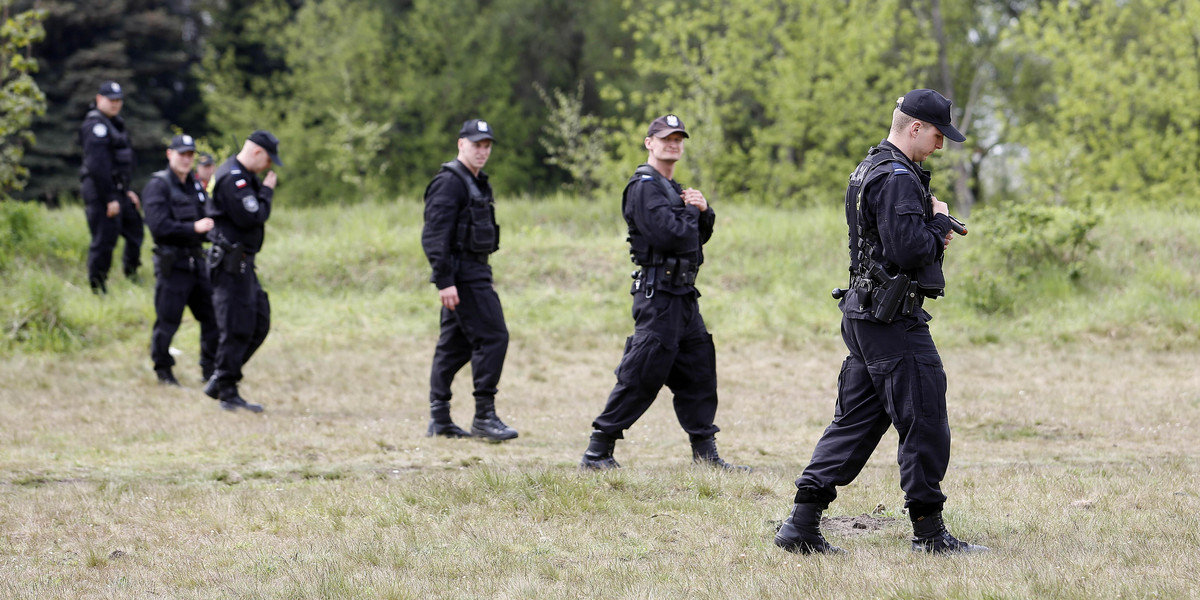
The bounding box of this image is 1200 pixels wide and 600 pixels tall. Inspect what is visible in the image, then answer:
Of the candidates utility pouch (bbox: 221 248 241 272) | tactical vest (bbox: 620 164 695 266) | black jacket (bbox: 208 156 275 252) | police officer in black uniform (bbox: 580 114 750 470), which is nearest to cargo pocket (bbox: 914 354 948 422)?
police officer in black uniform (bbox: 580 114 750 470)

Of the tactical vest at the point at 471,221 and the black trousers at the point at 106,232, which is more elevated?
the tactical vest at the point at 471,221

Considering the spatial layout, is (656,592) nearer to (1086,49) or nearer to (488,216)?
(488,216)

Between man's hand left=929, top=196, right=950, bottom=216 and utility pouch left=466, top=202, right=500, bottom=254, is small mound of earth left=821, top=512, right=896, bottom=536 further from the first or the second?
utility pouch left=466, top=202, right=500, bottom=254

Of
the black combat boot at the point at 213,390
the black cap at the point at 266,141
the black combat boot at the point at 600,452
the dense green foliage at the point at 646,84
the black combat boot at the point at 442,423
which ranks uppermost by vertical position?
the dense green foliage at the point at 646,84

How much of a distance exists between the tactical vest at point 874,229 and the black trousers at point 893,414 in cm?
20

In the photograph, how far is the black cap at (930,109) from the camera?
433 cm

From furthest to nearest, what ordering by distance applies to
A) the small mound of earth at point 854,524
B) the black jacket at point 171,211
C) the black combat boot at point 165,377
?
the black combat boot at point 165,377, the black jacket at point 171,211, the small mound of earth at point 854,524

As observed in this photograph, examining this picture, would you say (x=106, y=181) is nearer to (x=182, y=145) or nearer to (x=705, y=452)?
(x=182, y=145)

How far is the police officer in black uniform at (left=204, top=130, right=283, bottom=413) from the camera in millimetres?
8555

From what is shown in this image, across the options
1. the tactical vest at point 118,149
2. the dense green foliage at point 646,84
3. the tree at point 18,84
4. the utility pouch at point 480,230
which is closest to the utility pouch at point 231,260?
the utility pouch at point 480,230

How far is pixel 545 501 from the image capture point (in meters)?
5.21

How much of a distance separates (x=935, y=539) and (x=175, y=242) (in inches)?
310

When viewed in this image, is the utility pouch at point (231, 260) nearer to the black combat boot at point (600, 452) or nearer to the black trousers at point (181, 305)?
the black trousers at point (181, 305)

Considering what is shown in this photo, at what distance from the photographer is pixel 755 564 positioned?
424 centimetres
